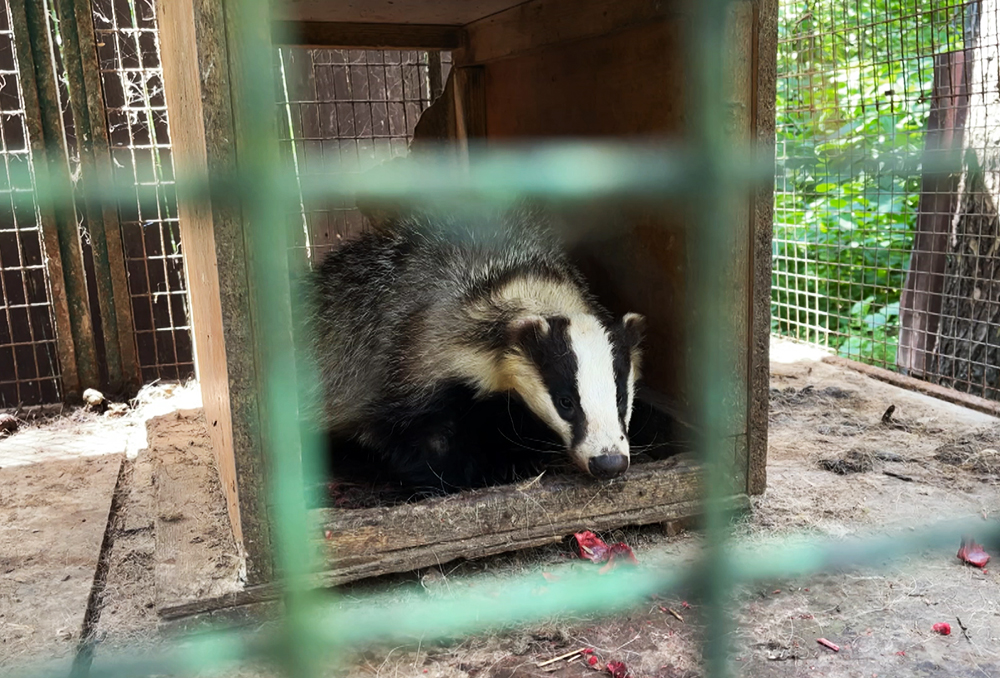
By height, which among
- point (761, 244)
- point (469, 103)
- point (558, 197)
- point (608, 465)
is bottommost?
point (608, 465)

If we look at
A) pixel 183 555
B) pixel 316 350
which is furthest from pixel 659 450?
pixel 183 555

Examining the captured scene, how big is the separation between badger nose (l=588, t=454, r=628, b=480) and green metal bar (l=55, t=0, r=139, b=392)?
2.69 metres

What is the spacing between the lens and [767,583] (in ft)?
7.49

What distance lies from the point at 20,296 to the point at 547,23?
2.98 m

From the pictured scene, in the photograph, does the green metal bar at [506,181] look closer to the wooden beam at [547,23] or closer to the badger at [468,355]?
the badger at [468,355]

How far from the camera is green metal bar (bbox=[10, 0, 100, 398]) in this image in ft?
13.3

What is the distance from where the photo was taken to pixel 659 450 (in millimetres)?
2904

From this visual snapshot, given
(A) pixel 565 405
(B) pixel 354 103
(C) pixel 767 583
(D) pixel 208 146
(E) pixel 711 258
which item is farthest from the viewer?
(B) pixel 354 103

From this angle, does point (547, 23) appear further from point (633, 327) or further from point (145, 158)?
point (145, 158)

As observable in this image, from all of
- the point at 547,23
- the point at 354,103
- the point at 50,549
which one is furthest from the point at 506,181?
the point at 354,103

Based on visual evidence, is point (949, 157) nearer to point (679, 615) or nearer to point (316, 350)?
point (679, 615)

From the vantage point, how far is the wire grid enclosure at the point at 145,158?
173 inches

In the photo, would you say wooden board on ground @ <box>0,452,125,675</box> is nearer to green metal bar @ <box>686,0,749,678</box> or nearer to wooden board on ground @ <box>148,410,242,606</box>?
wooden board on ground @ <box>148,410,242,606</box>

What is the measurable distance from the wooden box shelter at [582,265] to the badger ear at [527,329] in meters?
0.46
